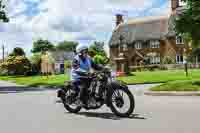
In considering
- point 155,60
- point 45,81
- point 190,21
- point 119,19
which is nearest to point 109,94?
point 190,21

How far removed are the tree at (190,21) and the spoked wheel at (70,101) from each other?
1011cm

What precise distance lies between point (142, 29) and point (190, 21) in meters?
64.0

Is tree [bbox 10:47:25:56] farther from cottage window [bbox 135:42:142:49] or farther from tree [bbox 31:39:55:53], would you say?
cottage window [bbox 135:42:142:49]

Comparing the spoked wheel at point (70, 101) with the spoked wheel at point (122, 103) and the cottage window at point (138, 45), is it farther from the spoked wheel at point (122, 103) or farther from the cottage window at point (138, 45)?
the cottage window at point (138, 45)

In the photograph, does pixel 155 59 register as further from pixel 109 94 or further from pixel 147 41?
pixel 109 94

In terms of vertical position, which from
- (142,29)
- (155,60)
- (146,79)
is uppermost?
(142,29)

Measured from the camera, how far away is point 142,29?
8519 centimetres

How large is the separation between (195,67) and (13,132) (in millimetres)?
55606

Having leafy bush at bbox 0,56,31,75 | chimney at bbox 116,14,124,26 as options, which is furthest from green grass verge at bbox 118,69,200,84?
leafy bush at bbox 0,56,31,75

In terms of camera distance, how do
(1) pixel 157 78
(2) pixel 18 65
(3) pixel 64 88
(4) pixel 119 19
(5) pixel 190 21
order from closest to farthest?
(3) pixel 64 88 → (5) pixel 190 21 → (1) pixel 157 78 → (2) pixel 18 65 → (4) pixel 119 19

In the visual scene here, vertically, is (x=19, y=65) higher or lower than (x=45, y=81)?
higher

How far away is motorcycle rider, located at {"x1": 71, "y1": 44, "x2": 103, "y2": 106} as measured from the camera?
40.2ft

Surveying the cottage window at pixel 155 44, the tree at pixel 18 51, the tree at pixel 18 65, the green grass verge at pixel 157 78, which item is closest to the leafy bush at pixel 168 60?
the cottage window at pixel 155 44

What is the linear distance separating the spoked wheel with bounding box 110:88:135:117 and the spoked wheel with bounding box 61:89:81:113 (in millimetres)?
1322
